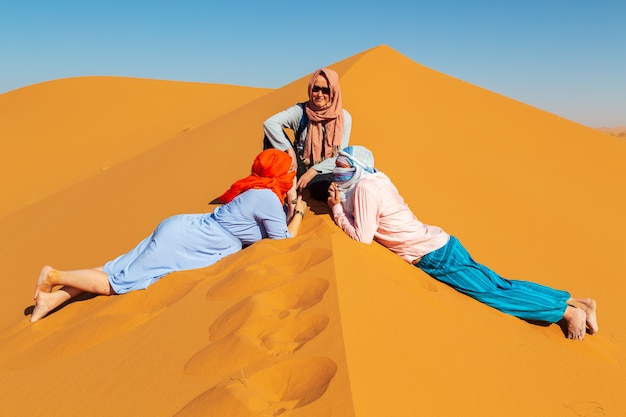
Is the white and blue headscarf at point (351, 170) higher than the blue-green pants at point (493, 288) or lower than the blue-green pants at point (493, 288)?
higher

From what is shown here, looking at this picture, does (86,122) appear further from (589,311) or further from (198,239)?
(589,311)

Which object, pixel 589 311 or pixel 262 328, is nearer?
pixel 262 328

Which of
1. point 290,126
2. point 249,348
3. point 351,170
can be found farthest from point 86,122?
point 249,348

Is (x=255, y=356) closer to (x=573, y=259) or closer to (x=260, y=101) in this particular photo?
(x=573, y=259)

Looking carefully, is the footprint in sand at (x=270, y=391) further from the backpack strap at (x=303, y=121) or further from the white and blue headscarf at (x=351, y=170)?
the backpack strap at (x=303, y=121)

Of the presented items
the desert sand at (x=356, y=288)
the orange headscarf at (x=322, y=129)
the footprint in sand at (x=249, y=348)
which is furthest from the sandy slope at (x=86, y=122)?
the footprint in sand at (x=249, y=348)

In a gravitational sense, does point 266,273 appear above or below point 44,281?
below

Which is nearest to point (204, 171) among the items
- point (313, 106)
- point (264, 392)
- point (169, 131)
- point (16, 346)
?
point (313, 106)

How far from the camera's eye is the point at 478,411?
1843 millimetres

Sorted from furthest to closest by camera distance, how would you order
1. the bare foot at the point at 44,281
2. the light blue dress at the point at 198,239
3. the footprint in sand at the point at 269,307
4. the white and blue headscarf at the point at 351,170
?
the white and blue headscarf at the point at 351,170 → the light blue dress at the point at 198,239 → the bare foot at the point at 44,281 → the footprint in sand at the point at 269,307

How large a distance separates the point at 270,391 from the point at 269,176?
2323 millimetres

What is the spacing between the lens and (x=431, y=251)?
12.7ft

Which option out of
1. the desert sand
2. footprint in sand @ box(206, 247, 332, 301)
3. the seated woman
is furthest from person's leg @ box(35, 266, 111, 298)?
footprint in sand @ box(206, 247, 332, 301)

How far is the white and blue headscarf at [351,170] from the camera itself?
4.05 m
